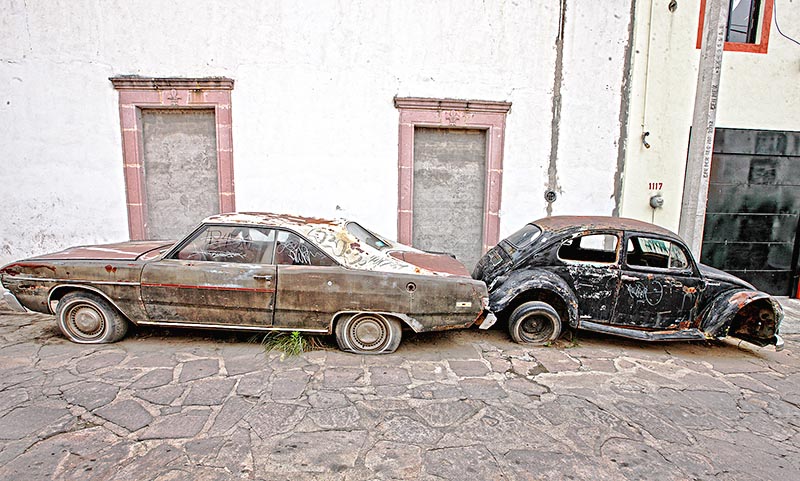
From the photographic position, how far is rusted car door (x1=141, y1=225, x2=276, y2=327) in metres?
3.98

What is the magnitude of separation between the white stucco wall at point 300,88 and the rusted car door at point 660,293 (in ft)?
8.80

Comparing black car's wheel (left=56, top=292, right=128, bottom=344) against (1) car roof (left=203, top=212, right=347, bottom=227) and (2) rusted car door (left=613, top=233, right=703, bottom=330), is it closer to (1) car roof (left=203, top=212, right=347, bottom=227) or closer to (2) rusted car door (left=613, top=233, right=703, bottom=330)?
(1) car roof (left=203, top=212, right=347, bottom=227)

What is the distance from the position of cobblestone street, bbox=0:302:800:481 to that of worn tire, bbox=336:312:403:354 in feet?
0.44

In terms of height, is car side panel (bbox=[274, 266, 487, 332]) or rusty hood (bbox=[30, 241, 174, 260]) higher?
rusty hood (bbox=[30, 241, 174, 260])

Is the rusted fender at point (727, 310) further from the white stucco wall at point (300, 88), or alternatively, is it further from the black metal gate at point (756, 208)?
the black metal gate at point (756, 208)

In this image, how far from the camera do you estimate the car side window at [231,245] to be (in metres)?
4.11

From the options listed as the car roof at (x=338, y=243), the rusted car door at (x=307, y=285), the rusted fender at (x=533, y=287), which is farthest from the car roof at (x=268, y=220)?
the rusted fender at (x=533, y=287)

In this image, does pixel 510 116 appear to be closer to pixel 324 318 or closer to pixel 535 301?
pixel 535 301

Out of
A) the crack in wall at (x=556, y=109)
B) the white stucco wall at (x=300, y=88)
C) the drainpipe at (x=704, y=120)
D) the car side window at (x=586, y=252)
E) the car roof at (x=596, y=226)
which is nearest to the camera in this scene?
the car roof at (x=596, y=226)

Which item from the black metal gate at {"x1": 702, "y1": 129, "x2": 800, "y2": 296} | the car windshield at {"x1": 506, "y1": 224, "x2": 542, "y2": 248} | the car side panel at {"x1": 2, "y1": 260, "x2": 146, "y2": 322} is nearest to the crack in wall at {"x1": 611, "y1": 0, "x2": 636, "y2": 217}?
the black metal gate at {"x1": 702, "y1": 129, "x2": 800, "y2": 296}

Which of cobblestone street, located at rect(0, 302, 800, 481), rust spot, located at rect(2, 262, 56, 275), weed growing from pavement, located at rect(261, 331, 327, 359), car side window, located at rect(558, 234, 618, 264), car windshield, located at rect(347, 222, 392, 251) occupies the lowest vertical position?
cobblestone street, located at rect(0, 302, 800, 481)

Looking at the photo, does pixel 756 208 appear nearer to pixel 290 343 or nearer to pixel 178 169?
pixel 290 343

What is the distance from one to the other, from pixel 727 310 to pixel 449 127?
4567 mm

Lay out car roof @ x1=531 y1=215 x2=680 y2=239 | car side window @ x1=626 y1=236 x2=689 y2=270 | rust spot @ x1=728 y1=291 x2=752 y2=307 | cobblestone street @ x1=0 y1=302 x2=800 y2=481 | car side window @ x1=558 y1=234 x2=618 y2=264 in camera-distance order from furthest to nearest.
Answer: car side window @ x1=558 y1=234 x2=618 y2=264, car roof @ x1=531 y1=215 x2=680 y2=239, car side window @ x1=626 y1=236 x2=689 y2=270, rust spot @ x1=728 y1=291 x2=752 y2=307, cobblestone street @ x1=0 y1=302 x2=800 y2=481
